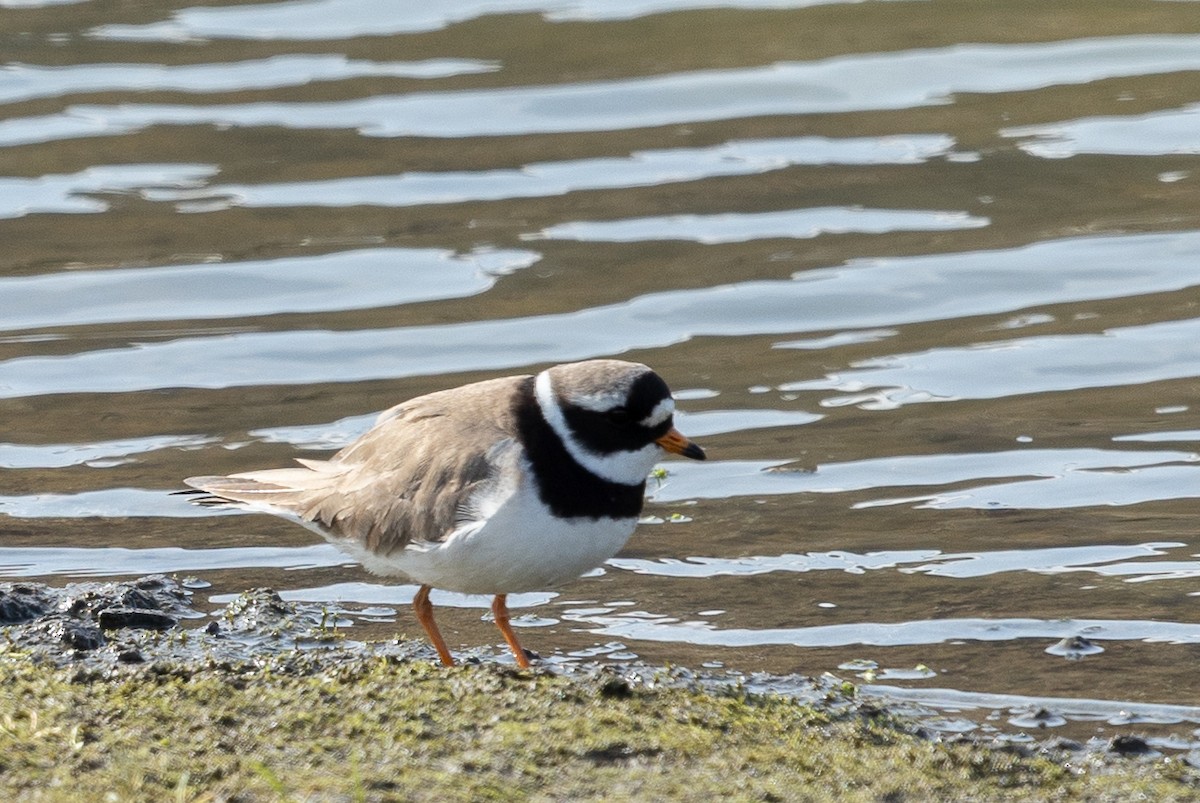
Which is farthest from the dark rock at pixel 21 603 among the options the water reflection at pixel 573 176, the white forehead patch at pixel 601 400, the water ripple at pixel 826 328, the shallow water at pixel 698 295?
the water reflection at pixel 573 176

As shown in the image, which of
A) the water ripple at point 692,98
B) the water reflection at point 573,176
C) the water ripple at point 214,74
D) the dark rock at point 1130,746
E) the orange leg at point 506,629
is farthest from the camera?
the water ripple at point 214,74

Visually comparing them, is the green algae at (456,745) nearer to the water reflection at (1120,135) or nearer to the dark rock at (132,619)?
the dark rock at (132,619)

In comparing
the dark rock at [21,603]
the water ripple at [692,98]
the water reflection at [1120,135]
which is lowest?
the dark rock at [21,603]

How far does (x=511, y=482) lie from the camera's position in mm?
6023

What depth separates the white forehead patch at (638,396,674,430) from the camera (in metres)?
6.23

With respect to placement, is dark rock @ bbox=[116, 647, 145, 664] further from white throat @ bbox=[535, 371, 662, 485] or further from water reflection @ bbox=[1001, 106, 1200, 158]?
water reflection @ bbox=[1001, 106, 1200, 158]

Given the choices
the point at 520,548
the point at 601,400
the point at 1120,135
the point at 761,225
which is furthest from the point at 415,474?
the point at 1120,135

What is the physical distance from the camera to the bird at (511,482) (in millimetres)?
6004

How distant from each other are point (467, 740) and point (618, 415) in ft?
5.18

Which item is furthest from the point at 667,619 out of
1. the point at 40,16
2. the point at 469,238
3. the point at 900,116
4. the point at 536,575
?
the point at 40,16

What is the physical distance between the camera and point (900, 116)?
556 inches

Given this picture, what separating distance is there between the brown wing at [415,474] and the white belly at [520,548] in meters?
0.10

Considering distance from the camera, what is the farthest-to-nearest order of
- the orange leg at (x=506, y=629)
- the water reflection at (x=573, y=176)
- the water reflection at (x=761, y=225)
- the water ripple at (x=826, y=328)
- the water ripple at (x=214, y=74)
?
the water ripple at (x=214, y=74) < the water reflection at (x=573, y=176) < the water reflection at (x=761, y=225) < the water ripple at (x=826, y=328) < the orange leg at (x=506, y=629)

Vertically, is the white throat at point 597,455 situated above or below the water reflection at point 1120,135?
below
